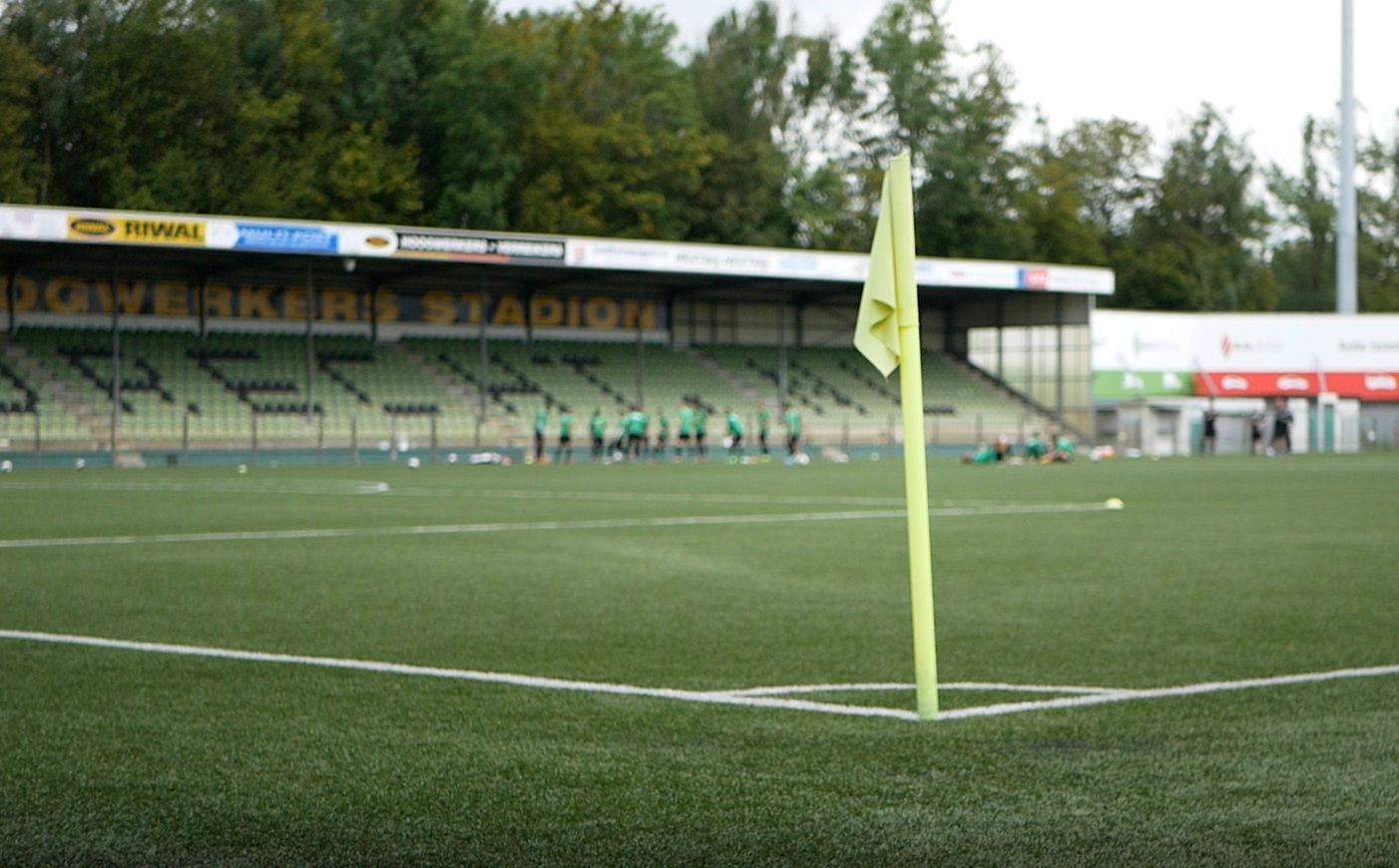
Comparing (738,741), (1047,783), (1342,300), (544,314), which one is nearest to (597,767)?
(738,741)

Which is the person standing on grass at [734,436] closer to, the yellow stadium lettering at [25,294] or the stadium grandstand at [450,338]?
the stadium grandstand at [450,338]

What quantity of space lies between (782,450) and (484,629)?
129 ft

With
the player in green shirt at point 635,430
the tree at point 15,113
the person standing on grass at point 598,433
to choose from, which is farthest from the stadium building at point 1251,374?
the tree at point 15,113

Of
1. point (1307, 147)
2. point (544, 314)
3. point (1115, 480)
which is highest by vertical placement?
point (1307, 147)

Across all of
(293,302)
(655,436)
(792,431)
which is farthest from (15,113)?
(792,431)

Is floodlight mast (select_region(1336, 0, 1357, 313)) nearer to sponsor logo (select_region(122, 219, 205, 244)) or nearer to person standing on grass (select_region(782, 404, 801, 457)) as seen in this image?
person standing on grass (select_region(782, 404, 801, 457))

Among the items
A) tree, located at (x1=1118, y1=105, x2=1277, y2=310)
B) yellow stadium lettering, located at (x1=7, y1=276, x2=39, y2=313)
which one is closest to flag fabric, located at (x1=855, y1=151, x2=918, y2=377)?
yellow stadium lettering, located at (x1=7, y1=276, x2=39, y2=313)

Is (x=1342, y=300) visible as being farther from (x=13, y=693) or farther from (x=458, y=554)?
(x=13, y=693)

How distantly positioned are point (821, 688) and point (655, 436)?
41520 mm

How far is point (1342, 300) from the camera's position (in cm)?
5534

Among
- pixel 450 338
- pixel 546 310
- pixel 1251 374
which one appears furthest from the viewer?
pixel 1251 374

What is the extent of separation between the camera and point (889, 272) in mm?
5059

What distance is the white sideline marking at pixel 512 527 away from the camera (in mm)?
13906

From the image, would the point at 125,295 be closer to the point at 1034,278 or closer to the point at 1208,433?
the point at 1034,278
